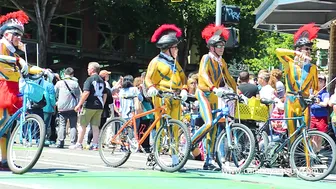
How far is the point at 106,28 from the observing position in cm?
4175

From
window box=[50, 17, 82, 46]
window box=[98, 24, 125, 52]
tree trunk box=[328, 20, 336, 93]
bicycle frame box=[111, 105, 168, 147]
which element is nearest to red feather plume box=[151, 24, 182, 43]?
bicycle frame box=[111, 105, 168, 147]

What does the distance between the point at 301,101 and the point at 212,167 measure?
1.67m

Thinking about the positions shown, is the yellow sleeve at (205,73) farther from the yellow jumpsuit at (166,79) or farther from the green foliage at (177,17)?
the green foliage at (177,17)

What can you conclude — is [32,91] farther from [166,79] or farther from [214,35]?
[214,35]

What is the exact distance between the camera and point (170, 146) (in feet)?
33.3

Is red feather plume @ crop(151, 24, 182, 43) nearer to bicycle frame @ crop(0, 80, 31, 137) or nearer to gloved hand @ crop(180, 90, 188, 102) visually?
gloved hand @ crop(180, 90, 188, 102)

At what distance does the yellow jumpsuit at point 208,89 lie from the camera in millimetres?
10555

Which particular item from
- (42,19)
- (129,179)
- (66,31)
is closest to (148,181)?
(129,179)

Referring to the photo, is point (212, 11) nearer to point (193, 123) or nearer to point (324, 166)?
point (193, 123)

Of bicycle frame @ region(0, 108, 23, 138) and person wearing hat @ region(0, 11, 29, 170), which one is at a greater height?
person wearing hat @ region(0, 11, 29, 170)

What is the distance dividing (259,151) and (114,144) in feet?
7.19

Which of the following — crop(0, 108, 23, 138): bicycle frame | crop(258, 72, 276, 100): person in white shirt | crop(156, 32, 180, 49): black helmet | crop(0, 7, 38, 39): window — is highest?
crop(0, 7, 38, 39): window

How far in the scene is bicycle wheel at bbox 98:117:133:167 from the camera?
36.0 ft

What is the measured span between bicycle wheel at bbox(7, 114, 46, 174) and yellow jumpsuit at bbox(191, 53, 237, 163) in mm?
2612
